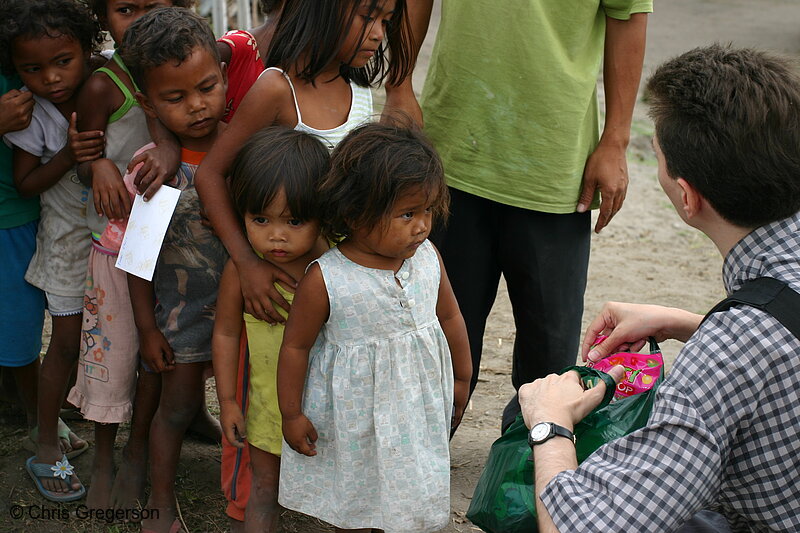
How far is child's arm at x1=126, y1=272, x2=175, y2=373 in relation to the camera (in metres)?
2.60

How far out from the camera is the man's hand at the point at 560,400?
2.00 m

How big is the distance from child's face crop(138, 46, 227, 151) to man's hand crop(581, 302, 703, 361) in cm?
123

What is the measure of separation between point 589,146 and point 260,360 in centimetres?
133

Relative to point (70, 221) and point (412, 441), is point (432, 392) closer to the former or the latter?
point (412, 441)

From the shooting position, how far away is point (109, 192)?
2.56 metres

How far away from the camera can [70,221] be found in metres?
2.85

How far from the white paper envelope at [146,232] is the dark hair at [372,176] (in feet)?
1.61

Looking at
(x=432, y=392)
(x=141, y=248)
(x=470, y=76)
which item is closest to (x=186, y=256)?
(x=141, y=248)

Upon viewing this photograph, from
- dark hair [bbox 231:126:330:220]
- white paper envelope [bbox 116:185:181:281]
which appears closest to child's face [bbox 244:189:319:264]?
dark hair [bbox 231:126:330:220]

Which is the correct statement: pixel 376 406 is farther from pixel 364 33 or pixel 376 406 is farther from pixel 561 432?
pixel 364 33

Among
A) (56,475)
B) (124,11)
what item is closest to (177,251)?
(124,11)

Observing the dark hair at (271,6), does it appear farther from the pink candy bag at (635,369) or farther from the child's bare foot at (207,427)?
the pink candy bag at (635,369)

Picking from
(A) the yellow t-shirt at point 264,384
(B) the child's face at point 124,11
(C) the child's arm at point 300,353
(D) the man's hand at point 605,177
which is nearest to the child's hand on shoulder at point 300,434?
(C) the child's arm at point 300,353

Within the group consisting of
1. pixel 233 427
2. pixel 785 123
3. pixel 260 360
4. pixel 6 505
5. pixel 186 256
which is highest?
pixel 785 123
